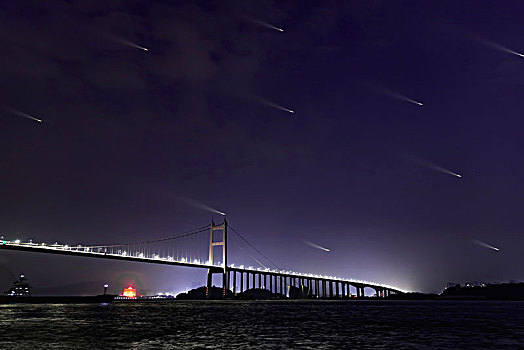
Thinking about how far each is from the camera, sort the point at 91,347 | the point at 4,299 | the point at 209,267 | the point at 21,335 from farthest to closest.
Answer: the point at 209,267 < the point at 4,299 < the point at 21,335 < the point at 91,347

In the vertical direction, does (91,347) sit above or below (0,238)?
below

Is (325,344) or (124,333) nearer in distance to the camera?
(325,344)

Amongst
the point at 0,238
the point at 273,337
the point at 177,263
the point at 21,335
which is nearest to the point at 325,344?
the point at 273,337

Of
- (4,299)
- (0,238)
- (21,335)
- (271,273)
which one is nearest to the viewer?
(21,335)

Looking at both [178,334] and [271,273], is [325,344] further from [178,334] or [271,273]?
[271,273]

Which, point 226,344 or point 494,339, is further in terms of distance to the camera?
point 494,339

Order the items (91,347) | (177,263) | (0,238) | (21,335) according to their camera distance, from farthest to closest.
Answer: (177,263), (0,238), (21,335), (91,347)

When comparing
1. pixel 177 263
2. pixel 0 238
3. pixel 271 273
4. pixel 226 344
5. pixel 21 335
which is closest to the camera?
pixel 226 344

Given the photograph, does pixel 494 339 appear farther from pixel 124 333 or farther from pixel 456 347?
pixel 124 333

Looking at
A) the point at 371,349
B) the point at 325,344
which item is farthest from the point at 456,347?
the point at 325,344
